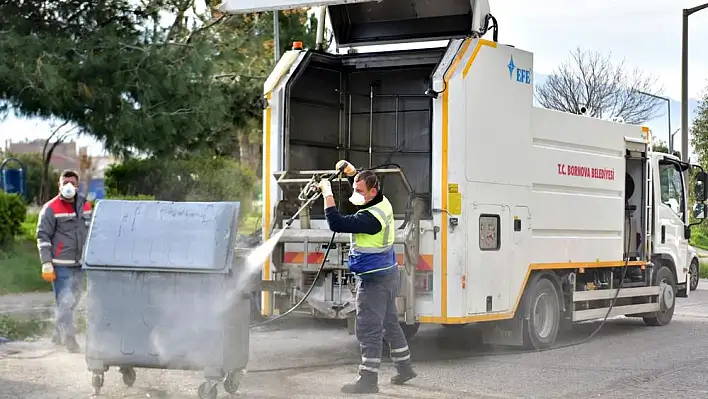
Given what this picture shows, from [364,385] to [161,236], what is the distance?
6.04 feet

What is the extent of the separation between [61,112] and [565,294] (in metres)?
8.31

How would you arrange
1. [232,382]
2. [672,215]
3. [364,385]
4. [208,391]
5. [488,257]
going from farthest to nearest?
[672,215], [488,257], [364,385], [232,382], [208,391]

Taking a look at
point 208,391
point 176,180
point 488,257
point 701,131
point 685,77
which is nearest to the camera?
point 208,391

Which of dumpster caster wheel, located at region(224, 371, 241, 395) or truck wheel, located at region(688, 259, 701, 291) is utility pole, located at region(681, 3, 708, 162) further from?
dumpster caster wheel, located at region(224, 371, 241, 395)

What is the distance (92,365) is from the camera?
25.1ft

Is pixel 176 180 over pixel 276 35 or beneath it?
beneath

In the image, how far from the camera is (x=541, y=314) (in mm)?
10930

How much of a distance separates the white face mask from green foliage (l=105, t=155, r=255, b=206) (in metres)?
9.33

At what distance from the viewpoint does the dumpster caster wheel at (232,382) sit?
772 cm

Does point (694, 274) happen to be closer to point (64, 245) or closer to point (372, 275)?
point (372, 275)

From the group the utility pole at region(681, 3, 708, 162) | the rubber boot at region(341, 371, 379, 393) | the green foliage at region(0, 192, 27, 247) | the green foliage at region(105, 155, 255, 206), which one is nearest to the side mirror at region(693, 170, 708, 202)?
the rubber boot at region(341, 371, 379, 393)

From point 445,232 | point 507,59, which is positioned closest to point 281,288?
point 445,232

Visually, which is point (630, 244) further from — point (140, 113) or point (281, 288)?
point (140, 113)

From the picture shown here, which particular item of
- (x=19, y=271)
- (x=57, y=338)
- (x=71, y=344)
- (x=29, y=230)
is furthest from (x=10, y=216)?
(x=71, y=344)
